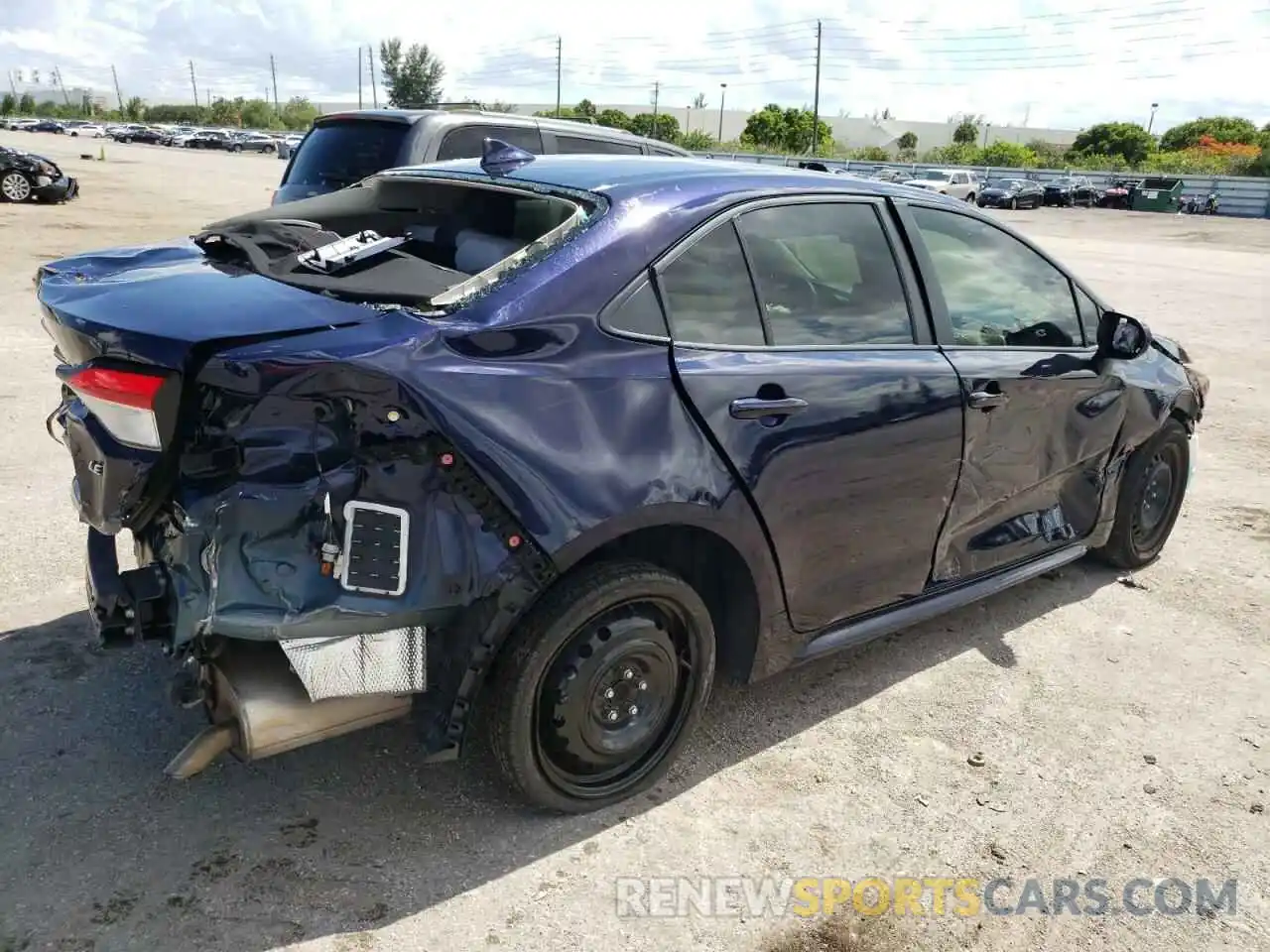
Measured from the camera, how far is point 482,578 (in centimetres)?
237

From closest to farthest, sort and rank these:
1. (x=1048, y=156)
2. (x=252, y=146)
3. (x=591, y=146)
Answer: (x=591, y=146)
(x=252, y=146)
(x=1048, y=156)

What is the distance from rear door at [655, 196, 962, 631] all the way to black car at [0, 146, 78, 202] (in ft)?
71.8

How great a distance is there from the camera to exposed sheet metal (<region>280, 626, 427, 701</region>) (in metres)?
2.30

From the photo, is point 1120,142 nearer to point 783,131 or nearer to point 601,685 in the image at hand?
point 783,131

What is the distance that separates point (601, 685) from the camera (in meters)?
2.71

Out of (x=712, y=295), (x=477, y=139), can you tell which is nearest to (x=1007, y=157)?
(x=477, y=139)

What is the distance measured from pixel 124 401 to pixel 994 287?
3.00m

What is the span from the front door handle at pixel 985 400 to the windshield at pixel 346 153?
Result: 4.93 metres

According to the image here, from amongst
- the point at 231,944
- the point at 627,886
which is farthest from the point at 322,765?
the point at 627,886

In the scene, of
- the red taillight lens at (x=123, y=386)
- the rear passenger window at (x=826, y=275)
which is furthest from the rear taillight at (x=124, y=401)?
the rear passenger window at (x=826, y=275)

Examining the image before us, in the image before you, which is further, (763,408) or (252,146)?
(252,146)

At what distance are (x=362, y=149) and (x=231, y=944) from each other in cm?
613

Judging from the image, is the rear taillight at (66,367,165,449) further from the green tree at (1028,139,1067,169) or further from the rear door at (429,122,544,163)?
the green tree at (1028,139,1067,169)

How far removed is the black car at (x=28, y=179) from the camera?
65.5ft
